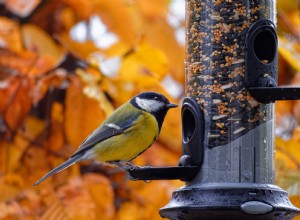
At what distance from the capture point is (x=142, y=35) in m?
7.09

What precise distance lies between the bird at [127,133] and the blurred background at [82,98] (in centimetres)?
19

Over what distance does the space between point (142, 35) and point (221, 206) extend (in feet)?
7.58

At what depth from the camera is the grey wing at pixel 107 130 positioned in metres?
6.13

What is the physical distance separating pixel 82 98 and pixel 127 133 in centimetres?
59

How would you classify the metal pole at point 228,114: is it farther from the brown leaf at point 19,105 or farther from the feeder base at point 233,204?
the brown leaf at point 19,105

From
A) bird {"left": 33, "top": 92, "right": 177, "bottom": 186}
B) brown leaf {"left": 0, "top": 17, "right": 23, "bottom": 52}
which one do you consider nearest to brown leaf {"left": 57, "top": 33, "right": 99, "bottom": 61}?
brown leaf {"left": 0, "top": 17, "right": 23, "bottom": 52}

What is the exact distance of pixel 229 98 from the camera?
552 centimetres

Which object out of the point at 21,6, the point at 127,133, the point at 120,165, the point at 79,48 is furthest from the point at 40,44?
the point at 120,165

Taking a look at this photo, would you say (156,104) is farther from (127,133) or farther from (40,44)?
(40,44)

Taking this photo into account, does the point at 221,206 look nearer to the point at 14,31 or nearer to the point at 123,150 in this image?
the point at 123,150

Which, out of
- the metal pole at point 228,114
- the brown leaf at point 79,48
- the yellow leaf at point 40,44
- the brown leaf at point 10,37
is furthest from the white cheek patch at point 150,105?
the brown leaf at point 10,37

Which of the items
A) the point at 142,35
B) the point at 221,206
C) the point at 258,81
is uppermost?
the point at 142,35

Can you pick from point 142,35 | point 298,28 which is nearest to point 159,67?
point 142,35

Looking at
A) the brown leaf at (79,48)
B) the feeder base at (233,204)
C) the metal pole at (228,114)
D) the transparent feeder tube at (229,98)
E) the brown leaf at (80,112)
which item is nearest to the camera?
the feeder base at (233,204)
